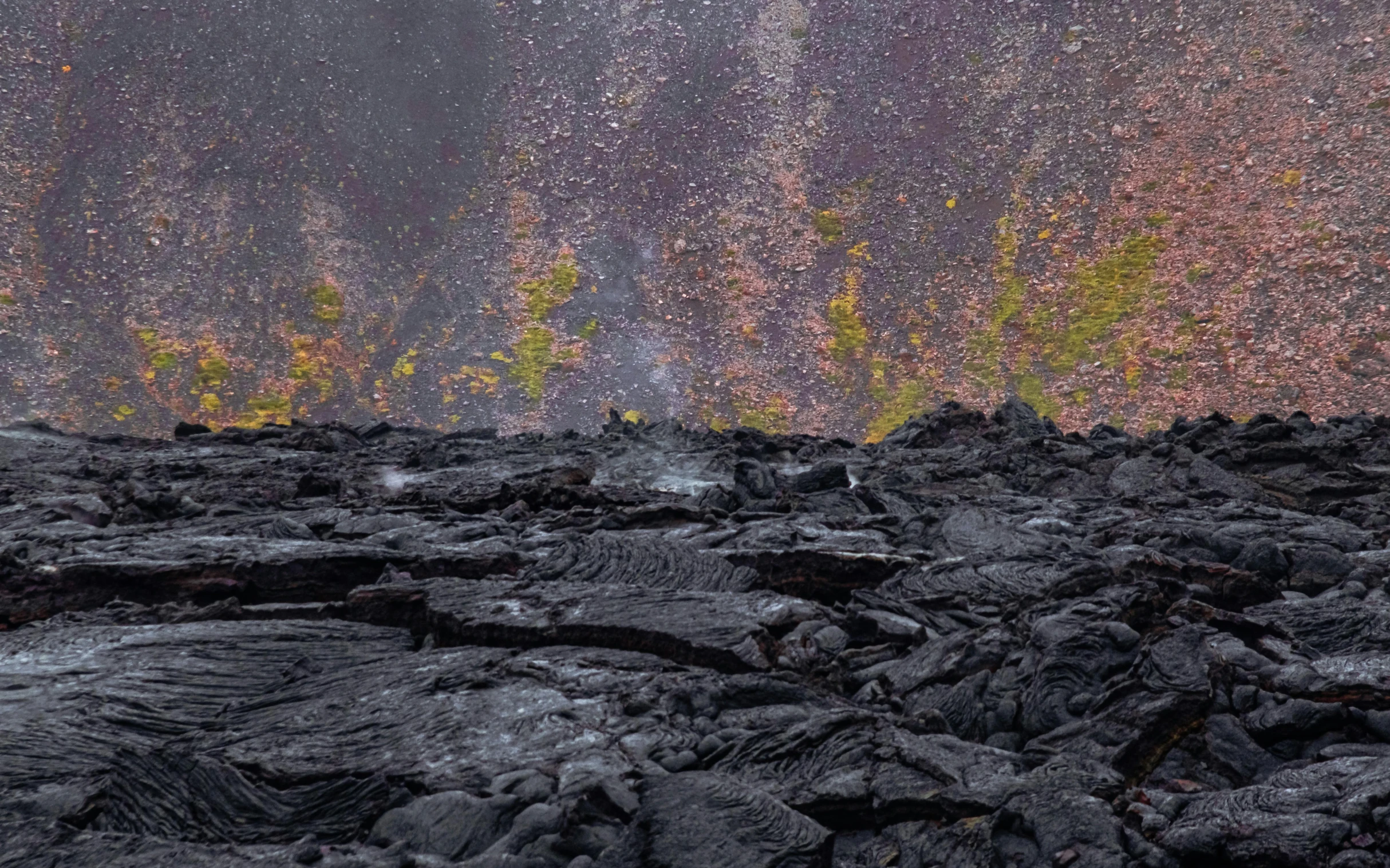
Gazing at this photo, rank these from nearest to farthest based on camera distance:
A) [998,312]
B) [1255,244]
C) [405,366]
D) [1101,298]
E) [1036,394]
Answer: [1255,244] < [1036,394] < [1101,298] < [998,312] < [405,366]

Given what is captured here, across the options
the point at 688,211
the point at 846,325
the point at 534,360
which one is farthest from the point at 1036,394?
the point at 534,360

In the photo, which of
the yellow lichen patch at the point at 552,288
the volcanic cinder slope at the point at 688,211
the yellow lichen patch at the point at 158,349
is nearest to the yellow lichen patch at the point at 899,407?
the volcanic cinder slope at the point at 688,211

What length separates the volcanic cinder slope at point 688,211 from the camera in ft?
117

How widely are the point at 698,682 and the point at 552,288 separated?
34994 mm

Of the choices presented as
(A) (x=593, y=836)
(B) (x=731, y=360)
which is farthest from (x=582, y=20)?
(A) (x=593, y=836)

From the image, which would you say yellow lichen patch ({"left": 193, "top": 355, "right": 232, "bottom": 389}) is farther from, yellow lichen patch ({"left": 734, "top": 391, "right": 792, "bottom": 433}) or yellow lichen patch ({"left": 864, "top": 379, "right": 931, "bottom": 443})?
yellow lichen patch ({"left": 864, "top": 379, "right": 931, "bottom": 443})

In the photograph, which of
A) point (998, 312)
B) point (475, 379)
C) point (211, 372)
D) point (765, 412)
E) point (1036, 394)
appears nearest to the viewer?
point (1036, 394)

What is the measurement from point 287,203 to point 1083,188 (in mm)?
31826

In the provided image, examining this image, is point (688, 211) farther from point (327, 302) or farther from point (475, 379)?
point (327, 302)

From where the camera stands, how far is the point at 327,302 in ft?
131

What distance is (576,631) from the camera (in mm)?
8461

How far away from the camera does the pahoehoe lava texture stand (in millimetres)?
5727

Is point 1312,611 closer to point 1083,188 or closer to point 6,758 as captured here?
point 6,758

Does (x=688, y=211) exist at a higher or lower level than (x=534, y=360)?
higher
